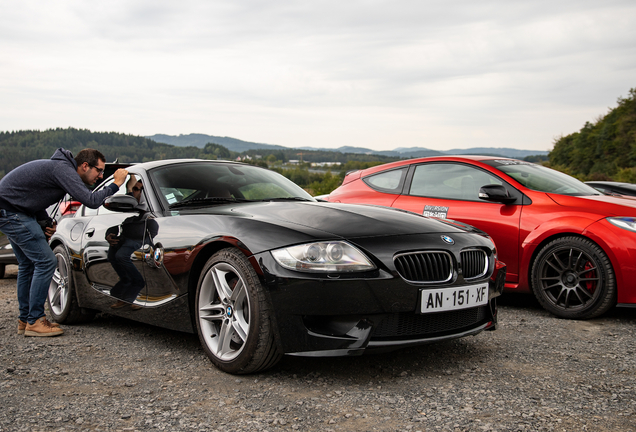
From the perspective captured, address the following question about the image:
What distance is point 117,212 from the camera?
4.34m

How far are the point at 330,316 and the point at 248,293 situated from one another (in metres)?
0.47

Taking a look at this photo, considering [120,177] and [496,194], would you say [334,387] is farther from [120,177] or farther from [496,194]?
[496,194]

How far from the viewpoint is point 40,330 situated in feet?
14.5

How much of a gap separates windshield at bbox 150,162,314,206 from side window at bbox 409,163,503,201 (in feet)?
6.15

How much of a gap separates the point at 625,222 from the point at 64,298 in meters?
4.81

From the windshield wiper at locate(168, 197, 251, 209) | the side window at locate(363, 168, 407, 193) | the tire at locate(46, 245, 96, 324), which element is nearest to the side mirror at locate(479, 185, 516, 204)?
the side window at locate(363, 168, 407, 193)

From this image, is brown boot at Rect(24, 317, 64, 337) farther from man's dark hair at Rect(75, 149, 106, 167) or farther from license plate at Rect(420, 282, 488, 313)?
license plate at Rect(420, 282, 488, 313)

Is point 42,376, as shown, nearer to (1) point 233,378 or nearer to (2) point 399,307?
(1) point 233,378

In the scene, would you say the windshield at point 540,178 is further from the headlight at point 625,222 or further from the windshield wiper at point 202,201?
the windshield wiper at point 202,201

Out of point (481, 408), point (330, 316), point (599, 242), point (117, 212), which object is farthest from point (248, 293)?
point (599, 242)

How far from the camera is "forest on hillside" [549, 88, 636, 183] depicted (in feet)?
208

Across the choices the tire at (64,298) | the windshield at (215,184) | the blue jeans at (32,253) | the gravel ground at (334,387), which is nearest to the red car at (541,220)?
the gravel ground at (334,387)

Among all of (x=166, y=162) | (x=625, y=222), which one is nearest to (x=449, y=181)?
(x=625, y=222)

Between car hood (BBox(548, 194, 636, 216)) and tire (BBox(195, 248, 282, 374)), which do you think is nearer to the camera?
tire (BBox(195, 248, 282, 374))
